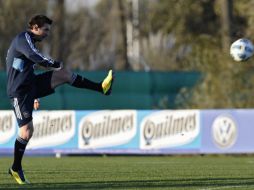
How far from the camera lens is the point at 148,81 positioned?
90.9ft

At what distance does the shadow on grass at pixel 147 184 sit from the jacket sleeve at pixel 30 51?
156 centimetres

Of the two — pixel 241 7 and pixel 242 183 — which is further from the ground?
pixel 241 7

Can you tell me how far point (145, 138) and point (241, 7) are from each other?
52.7ft

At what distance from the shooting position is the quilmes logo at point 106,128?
71.6 ft

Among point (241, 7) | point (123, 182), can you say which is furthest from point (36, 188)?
point (241, 7)

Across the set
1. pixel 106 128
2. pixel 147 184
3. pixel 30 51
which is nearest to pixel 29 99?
pixel 30 51

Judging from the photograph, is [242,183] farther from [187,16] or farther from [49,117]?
[187,16]

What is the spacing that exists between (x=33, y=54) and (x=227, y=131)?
429 inches

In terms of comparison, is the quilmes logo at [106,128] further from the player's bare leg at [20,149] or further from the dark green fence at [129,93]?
the player's bare leg at [20,149]

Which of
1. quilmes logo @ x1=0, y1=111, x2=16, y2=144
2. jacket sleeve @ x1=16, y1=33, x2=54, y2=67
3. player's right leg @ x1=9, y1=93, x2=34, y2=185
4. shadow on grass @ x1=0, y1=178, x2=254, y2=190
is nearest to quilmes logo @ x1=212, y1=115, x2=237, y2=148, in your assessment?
quilmes logo @ x1=0, y1=111, x2=16, y2=144

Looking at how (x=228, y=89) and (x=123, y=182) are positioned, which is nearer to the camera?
(x=123, y=182)

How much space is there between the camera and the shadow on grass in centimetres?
1075

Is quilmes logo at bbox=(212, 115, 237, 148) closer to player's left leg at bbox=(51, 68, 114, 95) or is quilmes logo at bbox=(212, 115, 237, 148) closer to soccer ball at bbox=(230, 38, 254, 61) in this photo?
soccer ball at bbox=(230, 38, 254, 61)

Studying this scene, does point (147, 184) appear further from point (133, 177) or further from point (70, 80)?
point (70, 80)
